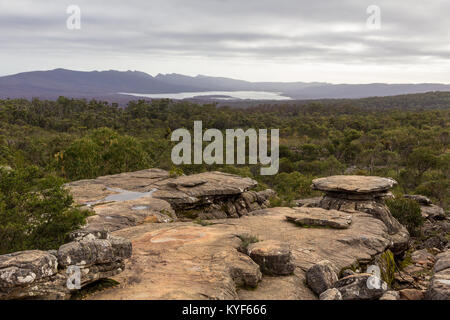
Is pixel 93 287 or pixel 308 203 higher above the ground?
pixel 93 287

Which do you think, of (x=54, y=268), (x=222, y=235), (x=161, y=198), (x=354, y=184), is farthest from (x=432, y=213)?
(x=54, y=268)

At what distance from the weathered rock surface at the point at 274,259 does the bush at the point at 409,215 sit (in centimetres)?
1709

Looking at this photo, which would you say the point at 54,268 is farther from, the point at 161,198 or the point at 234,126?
the point at 234,126

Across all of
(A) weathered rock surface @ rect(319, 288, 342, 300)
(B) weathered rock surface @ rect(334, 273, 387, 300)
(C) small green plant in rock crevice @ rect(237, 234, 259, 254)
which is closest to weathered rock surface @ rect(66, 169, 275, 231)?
(C) small green plant in rock crevice @ rect(237, 234, 259, 254)

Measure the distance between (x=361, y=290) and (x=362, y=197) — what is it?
1259 cm

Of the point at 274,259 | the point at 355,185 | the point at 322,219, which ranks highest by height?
the point at 355,185

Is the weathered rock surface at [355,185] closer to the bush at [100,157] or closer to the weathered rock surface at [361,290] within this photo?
the weathered rock surface at [361,290]

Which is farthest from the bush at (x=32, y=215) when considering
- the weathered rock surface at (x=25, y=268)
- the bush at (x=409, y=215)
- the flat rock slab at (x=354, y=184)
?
the bush at (x=409, y=215)

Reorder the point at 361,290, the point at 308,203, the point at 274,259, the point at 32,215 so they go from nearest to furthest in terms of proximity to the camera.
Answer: the point at 361,290
the point at 274,259
the point at 32,215
the point at 308,203

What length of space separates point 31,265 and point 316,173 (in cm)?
4689

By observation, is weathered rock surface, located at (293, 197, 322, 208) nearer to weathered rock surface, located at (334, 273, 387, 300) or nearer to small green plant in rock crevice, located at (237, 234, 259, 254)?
small green plant in rock crevice, located at (237, 234, 259, 254)

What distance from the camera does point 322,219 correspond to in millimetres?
16281
